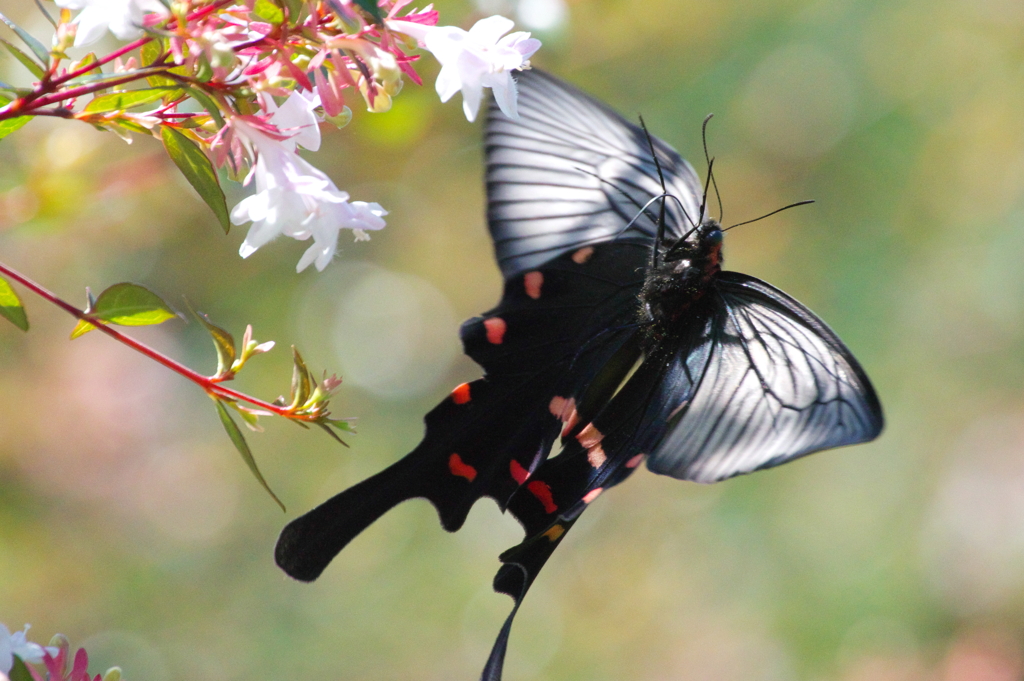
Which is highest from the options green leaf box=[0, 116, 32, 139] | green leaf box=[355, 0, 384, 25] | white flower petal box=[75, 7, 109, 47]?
white flower petal box=[75, 7, 109, 47]

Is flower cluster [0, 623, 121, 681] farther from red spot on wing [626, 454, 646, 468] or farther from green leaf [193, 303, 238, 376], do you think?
red spot on wing [626, 454, 646, 468]

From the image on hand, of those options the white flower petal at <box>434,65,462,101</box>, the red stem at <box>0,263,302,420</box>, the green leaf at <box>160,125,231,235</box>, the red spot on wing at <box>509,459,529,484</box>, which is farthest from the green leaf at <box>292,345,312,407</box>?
the red spot on wing at <box>509,459,529,484</box>

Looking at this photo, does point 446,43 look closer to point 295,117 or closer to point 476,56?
point 476,56

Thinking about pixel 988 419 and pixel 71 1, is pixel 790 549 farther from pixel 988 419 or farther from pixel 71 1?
pixel 71 1

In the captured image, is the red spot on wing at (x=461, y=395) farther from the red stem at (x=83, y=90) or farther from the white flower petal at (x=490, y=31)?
the red stem at (x=83, y=90)

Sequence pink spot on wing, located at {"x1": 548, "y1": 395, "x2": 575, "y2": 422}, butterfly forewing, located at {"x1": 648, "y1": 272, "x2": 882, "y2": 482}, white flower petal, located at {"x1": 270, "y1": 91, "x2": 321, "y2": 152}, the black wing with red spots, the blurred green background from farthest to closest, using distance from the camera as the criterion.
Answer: the blurred green background → pink spot on wing, located at {"x1": 548, "y1": 395, "x2": 575, "y2": 422} → butterfly forewing, located at {"x1": 648, "y1": 272, "x2": 882, "y2": 482} → the black wing with red spots → white flower petal, located at {"x1": 270, "y1": 91, "x2": 321, "y2": 152}
